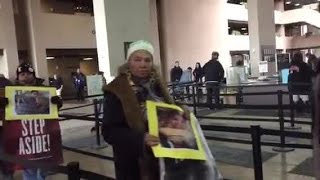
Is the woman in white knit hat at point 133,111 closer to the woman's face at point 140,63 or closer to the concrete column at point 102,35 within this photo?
the woman's face at point 140,63

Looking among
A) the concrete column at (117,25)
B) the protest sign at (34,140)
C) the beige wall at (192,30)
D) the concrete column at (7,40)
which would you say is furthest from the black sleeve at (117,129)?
the beige wall at (192,30)

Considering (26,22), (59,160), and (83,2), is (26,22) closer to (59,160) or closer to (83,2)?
(83,2)

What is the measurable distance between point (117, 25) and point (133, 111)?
8611 mm

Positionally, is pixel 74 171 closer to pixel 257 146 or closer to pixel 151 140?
pixel 151 140

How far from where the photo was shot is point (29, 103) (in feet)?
14.8

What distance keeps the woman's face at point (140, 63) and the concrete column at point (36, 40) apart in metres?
25.4

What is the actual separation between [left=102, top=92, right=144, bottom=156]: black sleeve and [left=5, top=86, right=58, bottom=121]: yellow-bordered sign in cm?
214

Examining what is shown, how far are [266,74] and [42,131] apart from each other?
1779cm

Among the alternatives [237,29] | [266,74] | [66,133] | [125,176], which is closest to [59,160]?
[125,176]

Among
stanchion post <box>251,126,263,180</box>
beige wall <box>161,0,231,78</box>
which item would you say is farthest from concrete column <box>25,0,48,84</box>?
stanchion post <box>251,126,263,180</box>

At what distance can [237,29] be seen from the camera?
50.6 meters

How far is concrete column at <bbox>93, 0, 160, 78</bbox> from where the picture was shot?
10742mm

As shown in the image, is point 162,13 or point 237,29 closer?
point 162,13

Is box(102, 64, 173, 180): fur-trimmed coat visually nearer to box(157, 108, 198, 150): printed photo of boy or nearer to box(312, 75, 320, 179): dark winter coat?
box(157, 108, 198, 150): printed photo of boy
